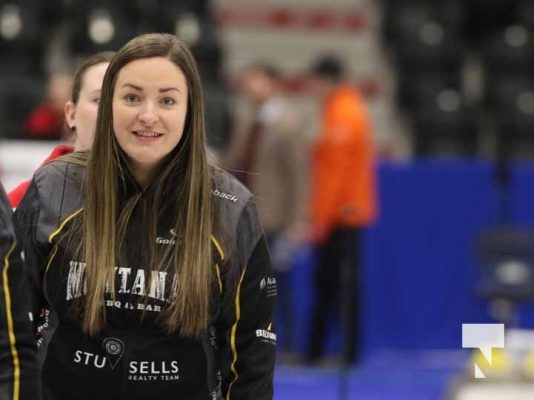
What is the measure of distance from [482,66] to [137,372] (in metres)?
9.16

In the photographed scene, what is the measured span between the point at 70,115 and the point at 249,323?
36.1 inches

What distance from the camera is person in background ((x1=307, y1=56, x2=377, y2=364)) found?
305 inches

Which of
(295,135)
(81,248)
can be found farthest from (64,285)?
(295,135)

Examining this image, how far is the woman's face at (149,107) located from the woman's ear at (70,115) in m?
0.67

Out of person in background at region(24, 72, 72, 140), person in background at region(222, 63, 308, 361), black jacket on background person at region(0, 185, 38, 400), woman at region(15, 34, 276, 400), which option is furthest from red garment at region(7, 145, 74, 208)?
person in background at region(24, 72, 72, 140)

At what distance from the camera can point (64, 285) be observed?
9.11 ft

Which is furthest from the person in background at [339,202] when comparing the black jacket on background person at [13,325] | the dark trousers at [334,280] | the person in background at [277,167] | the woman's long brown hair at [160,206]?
the black jacket on background person at [13,325]

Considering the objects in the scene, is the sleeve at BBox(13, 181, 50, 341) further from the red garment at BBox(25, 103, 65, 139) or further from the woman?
the red garment at BBox(25, 103, 65, 139)

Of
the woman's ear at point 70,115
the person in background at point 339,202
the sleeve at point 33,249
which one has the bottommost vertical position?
the sleeve at point 33,249

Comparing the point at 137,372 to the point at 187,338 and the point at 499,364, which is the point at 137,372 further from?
the point at 499,364

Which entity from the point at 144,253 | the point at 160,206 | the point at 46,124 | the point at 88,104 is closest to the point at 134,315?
the point at 144,253

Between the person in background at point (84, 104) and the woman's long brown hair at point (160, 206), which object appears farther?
the person in background at point (84, 104)

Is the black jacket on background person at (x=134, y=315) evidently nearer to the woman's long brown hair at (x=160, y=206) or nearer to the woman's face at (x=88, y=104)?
the woman's long brown hair at (x=160, y=206)

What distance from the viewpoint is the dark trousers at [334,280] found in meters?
7.75
